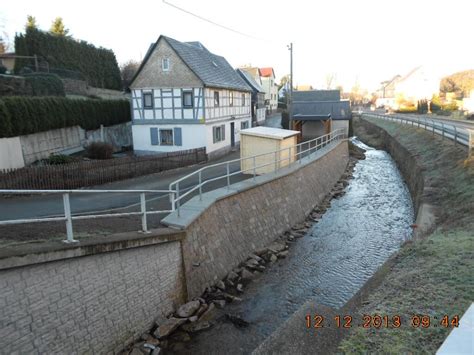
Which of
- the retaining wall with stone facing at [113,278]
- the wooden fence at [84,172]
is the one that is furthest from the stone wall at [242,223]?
the wooden fence at [84,172]

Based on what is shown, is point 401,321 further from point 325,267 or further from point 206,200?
point 206,200

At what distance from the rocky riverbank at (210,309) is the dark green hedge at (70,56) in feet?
86.5

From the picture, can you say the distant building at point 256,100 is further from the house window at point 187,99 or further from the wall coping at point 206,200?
the wall coping at point 206,200

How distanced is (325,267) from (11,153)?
15633 mm

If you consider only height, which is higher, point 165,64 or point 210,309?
point 165,64

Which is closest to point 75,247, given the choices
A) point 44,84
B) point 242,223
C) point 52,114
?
point 242,223

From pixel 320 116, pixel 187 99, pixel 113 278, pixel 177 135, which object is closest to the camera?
pixel 113 278

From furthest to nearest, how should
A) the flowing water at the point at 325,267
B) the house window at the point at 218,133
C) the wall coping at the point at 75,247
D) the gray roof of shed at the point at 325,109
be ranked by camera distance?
the gray roof of shed at the point at 325,109 < the house window at the point at 218,133 < the flowing water at the point at 325,267 < the wall coping at the point at 75,247

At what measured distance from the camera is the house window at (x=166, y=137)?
81.5ft

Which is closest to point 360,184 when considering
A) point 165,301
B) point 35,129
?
point 165,301

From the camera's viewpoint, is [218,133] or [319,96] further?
[319,96]

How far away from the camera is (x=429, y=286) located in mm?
6680

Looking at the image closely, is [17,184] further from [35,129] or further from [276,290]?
[276,290]

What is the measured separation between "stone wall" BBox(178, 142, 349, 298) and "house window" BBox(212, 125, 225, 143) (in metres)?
8.86
